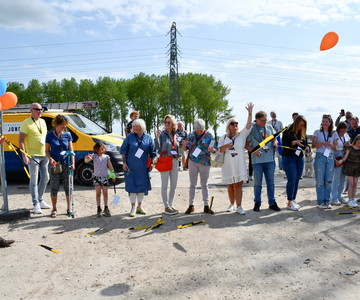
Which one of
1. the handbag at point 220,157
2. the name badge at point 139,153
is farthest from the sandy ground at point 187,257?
the name badge at point 139,153

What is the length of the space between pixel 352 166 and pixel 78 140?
692 cm

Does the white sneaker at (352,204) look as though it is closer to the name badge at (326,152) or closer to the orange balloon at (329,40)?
the name badge at (326,152)

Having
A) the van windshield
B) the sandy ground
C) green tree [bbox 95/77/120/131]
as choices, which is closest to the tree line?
green tree [bbox 95/77/120/131]

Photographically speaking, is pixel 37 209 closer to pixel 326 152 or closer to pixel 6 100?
pixel 6 100

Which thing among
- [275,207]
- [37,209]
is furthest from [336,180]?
[37,209]

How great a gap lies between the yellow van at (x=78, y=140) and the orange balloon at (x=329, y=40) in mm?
5951

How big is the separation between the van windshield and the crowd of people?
2578mm

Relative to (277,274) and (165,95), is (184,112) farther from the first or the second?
(277,274)

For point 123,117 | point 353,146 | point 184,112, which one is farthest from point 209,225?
point 123,117

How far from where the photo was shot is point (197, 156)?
5723mm

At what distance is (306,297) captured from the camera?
2939 millimetres

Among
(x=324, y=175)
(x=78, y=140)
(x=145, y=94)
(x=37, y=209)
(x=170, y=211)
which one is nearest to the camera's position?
(x=170, y=211)

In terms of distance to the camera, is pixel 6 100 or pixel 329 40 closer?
pixel 6 100

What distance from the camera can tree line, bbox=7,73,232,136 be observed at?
4911 centimetres
